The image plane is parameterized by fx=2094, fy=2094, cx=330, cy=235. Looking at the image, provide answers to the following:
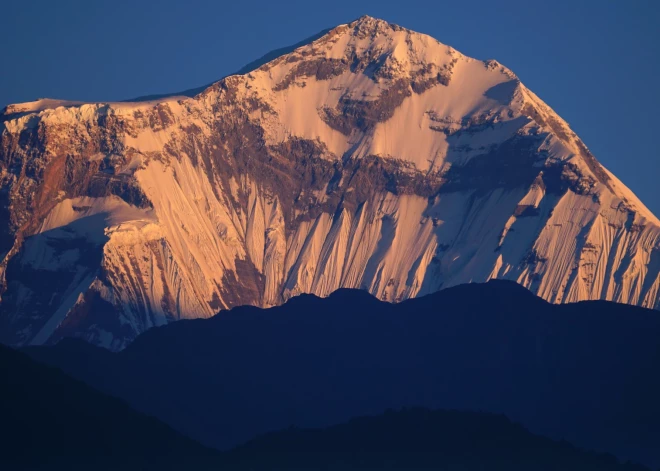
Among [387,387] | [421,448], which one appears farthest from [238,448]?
[387,387]

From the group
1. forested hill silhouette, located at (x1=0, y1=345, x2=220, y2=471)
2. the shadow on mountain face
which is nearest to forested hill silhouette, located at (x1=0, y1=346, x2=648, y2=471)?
forested hill silhouette, located at (x1=0, y1=345, x2=220, y2=471)

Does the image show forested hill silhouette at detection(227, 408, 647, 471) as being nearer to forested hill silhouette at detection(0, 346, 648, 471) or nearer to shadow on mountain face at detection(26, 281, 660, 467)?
forested hill silhouette at detection(0, 346, 648, 471)

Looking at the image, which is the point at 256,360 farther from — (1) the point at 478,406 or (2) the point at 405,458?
(2) the point at 405,458

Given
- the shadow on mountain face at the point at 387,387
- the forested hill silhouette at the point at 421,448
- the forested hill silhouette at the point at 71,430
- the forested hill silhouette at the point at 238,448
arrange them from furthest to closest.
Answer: the shadow on mountain face at the point at 387,387 → the forested hill silhouette at the point at 421,448 → the forested hill silhouette at the point at 238,448 → the forested hill silhouette at the point at 71,430

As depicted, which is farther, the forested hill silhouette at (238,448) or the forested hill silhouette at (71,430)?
the forested hill silhouette at (238,448)

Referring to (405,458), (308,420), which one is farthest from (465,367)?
(405,458)

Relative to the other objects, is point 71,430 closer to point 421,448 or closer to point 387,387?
point 421,448

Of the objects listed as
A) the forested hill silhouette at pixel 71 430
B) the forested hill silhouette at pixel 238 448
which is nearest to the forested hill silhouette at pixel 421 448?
the forested hill silhouette at pixel 238 448

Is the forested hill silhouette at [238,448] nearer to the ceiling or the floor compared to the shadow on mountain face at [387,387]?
nearer to the floor

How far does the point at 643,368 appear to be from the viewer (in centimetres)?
18938

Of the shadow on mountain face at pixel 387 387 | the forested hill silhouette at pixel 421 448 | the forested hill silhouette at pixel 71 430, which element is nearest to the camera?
the forested hill silhouette at pixel 71 430

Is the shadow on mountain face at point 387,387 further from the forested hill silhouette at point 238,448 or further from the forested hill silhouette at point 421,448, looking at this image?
the forested hill silhouette at point 238,448

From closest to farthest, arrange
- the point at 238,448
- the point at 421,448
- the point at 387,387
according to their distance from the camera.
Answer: the point at 421,448 → the point at 238,448 → the point at 387,387

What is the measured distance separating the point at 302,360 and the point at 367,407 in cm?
1612
